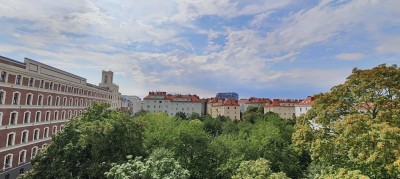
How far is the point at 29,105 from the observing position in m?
33.2

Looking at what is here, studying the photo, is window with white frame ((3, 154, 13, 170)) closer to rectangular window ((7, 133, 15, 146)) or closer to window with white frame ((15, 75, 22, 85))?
rectangular window ((7, 133, 15, 146))

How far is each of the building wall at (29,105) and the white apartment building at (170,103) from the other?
171 ft

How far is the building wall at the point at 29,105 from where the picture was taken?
93.3 ft

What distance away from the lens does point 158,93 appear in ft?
333

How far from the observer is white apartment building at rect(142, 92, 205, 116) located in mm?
99000

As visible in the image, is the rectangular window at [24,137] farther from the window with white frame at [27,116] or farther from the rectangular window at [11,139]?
the rectangular window at [11,139]

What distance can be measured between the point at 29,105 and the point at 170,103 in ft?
224

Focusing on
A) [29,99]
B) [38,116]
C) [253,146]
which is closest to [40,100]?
[38,116]

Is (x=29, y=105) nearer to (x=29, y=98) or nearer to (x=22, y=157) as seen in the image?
(x=29, y=98)

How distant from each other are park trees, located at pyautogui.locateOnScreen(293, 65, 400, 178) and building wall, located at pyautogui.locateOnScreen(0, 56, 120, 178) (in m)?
29.9

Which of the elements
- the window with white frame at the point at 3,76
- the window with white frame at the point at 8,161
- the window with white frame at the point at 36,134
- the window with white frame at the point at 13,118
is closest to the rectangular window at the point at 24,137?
the window with white frame at the point at 36,134

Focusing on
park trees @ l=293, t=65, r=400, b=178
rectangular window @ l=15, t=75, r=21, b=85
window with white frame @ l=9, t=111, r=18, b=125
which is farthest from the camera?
rectangular window @ l=15, t=75, r=21, b=85

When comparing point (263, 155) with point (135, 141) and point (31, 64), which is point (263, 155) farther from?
point (31, 64)

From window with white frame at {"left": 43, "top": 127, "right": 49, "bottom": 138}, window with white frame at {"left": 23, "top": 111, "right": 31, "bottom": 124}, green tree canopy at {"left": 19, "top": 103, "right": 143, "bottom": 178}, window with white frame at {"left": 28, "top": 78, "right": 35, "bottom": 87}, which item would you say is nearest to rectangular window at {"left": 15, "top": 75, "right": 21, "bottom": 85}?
window with white frame at {"left": 28, "top": 78, "right": 35, "bottom": 87}
